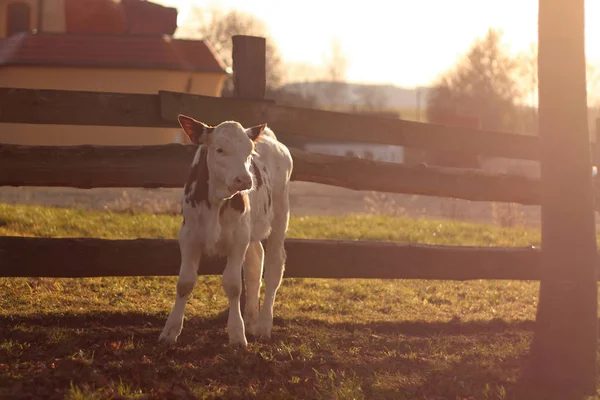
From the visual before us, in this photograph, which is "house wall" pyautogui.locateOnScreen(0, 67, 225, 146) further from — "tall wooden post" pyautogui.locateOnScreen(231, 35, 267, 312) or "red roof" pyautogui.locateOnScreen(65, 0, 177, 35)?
"tall wooden post" pyautogui.locateOnScreen(231, 35, 267, 312)

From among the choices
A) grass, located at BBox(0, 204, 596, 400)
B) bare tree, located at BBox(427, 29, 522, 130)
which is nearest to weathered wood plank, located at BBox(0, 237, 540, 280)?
grass, located at BBox(0, 204, 596, 400)

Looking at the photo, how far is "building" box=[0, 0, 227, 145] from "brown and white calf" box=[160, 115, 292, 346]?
24707 mm

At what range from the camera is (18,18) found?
3831 cm

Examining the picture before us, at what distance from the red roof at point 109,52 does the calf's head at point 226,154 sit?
94.2ft

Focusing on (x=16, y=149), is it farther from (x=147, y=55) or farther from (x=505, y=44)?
(x=505, y=44)

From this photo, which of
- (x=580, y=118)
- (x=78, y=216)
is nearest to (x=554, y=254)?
(x=580, y=118)

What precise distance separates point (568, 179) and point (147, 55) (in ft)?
100

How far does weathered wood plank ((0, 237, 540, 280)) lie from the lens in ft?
25.3

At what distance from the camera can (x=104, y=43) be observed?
118 ft

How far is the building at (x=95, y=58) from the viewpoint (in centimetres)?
3253

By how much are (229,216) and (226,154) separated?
54 cm

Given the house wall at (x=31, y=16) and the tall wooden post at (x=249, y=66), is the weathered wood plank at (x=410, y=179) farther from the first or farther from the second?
the house wall at (x=31, y=16)

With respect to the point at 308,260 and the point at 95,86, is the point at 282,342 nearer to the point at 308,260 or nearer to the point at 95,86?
the point at 308,260

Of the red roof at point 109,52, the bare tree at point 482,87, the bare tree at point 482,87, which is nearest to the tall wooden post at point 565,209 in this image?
the red roof at point 109,52
